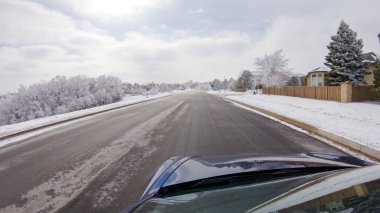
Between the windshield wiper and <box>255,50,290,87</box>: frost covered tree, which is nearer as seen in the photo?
the windshield wiper

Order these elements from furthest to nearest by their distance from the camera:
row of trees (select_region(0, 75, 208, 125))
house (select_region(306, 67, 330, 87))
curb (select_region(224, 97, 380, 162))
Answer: house (select_region(306, 67, 330, 87)) → row of trees (select_region(0, 75, 208, 125)) → curb (select_region(224, 97, 380, 162))

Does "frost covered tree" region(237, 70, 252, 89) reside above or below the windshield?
above

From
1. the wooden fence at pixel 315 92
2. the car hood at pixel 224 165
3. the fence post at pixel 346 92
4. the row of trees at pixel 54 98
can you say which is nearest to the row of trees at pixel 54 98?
the row of trees at pixel 54 98

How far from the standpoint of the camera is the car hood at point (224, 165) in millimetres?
2870

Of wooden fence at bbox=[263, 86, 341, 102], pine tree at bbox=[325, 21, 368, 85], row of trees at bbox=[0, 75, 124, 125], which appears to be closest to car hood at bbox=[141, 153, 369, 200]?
wooden fence at bbox=[263, 86, 341, 102]

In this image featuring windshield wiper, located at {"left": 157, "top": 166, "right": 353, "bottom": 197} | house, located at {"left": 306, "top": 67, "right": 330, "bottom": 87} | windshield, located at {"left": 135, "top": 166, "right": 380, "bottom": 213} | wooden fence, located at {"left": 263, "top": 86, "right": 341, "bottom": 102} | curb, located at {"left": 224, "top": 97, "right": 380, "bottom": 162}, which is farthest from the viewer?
house, located at {"left": 306, "top": 67, "right": 330, "bottom": 87}

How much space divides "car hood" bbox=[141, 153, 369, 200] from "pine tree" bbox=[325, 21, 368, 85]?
3548 cm

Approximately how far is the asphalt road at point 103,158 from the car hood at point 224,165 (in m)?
1.40

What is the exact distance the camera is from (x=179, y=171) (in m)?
3.09

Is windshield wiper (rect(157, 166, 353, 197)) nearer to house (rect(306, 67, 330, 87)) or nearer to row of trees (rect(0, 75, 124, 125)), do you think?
row of trees (rect(0, 75, 124, 125))

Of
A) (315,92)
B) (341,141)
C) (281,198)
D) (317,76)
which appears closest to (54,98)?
(315,92)

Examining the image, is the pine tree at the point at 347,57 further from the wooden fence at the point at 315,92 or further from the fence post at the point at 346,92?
the fence post at the point at 346,92

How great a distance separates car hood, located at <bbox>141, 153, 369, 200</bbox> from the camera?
2870 millimetres

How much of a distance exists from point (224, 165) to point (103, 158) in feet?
15.1
